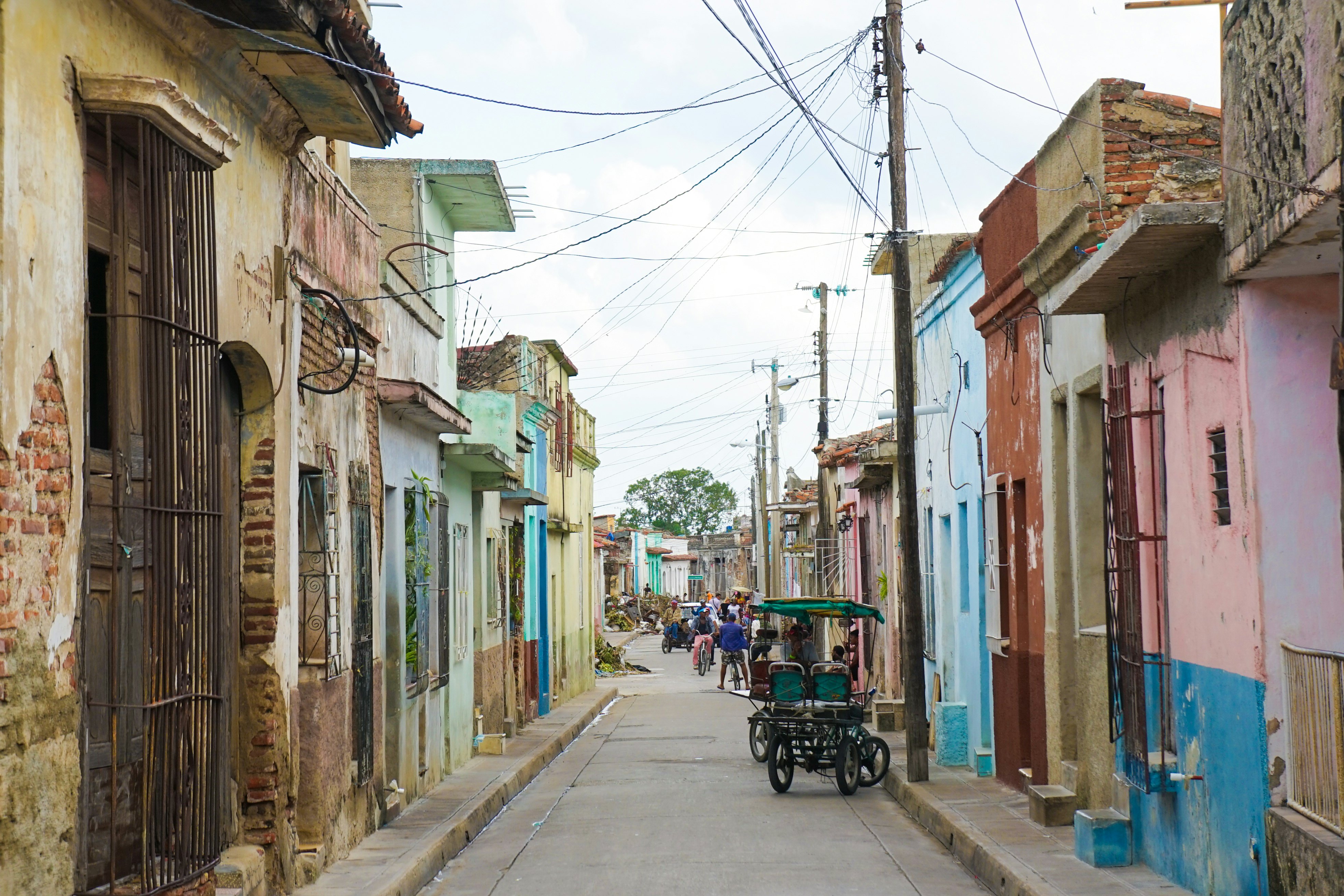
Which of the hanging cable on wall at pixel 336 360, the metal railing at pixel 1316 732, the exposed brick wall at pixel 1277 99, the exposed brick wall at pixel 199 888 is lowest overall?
the exposed brick wall at pixel 199 888

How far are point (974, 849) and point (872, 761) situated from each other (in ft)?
17.5

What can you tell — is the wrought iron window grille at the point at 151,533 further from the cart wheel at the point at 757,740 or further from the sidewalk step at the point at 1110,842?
the cart wheel at the point at 757,740

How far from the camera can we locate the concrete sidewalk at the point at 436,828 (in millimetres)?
10422

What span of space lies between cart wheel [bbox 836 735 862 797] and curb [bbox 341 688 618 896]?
3.66 metres

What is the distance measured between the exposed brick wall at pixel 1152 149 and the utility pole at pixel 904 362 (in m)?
5.44

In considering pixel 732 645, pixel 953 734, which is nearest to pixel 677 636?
pixel 732 645

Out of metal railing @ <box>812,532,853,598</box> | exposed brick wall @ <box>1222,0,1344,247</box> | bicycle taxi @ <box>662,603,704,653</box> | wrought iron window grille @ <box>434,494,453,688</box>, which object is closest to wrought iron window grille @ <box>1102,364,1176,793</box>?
exposed brick wall @ <box>1222,0,1344,247</box>

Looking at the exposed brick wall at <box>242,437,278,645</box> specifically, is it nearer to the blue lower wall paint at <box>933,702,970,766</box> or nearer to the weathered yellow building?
the weathered yellow building

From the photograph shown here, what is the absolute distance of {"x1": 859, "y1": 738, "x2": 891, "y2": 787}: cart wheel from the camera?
659 inches

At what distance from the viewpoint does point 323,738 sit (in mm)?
10883

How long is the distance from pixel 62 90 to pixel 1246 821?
700 centimetres

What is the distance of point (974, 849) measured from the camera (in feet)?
38.0

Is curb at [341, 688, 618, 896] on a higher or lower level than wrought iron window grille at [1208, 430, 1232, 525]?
lower

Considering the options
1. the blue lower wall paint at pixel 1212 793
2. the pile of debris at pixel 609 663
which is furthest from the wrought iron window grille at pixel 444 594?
the pile of debris at pixel 609 663
